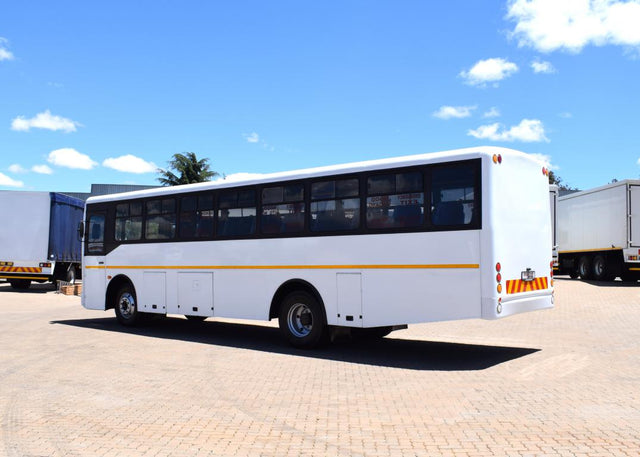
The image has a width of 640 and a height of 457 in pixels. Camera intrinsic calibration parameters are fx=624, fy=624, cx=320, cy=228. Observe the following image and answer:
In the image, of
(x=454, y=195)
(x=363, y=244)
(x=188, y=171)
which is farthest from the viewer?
(x=188, y=171)

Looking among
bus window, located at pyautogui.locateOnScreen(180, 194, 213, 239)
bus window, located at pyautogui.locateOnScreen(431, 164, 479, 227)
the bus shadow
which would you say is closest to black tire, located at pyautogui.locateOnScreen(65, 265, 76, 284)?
the bus shadow

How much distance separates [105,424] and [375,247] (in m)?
5.15

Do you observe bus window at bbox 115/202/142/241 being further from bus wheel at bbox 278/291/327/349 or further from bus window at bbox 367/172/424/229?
bus window at bbox 367/172/424/229

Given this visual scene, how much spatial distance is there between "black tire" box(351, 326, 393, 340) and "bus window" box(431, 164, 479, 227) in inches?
115

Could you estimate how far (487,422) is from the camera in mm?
6211

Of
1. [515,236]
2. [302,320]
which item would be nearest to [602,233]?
[515,236]

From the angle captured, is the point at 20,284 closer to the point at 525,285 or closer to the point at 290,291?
the point at 290,291

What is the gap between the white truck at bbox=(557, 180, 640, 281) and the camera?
24484mm

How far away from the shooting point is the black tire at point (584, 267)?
91.6ft

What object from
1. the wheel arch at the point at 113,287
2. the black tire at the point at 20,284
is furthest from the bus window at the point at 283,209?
the black tire at the point at 20,284

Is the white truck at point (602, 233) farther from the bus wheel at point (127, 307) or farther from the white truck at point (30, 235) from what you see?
the white truck at point (30, 235)

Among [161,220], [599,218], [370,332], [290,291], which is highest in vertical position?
[599,218]

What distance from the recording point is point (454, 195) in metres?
9.30

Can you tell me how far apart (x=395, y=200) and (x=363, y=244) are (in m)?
0.90
